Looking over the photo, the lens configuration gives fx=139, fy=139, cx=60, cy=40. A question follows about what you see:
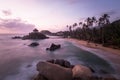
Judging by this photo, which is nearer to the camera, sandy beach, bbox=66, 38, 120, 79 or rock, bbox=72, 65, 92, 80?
rock, bbox=72, 65, 92, 80

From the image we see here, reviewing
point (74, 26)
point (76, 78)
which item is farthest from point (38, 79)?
point (74, 26)

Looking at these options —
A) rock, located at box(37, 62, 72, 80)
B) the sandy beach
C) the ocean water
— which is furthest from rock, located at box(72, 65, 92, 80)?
the sandy beach

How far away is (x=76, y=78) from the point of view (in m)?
16.0

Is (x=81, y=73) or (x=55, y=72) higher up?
(x=55, y=72)

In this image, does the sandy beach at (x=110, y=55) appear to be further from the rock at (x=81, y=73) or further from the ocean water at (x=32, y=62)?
the rock at (x=81, y=73)

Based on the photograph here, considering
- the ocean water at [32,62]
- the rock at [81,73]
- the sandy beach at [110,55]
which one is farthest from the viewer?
the sandy beach at [110,55]

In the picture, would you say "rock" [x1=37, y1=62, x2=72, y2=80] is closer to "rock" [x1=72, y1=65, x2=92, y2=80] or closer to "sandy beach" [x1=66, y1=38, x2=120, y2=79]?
"rock" [x1=72, y1=65, x2=92, y2=80]

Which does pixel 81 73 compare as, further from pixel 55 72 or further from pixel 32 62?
pixel 32 62

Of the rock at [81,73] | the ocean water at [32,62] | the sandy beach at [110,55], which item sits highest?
the rock at [81,73]

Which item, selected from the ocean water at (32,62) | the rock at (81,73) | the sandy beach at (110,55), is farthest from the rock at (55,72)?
the sandy beach at (110,55)

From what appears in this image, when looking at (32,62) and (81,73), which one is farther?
(32,62)

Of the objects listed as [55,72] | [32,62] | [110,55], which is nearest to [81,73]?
[55,72]

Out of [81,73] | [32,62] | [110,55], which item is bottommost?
[32,62]

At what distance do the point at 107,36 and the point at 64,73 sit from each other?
53820 mm
